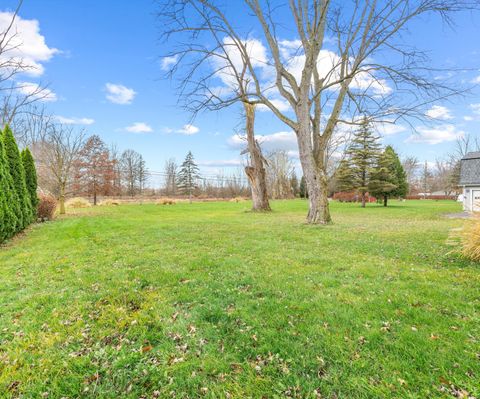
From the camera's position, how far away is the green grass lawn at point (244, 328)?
1794 mm

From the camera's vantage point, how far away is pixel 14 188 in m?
9.12

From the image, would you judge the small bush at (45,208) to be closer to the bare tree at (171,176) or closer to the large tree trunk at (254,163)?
the large tree trunk at (254,163)

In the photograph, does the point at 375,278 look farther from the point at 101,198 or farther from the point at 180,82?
the point at 101,198

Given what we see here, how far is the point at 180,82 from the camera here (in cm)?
916

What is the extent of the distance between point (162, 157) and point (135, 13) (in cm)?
4002

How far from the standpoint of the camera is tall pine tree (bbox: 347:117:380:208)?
22.5 m

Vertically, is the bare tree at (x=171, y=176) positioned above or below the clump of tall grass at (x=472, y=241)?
above

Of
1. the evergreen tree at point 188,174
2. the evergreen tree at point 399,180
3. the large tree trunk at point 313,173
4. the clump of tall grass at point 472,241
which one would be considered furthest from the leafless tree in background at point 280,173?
the clump of tall grass at point 472,241

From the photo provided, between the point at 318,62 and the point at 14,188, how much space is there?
12.2 meters

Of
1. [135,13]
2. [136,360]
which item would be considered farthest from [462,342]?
[135,13]

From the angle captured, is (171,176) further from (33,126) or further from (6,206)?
(6,206)

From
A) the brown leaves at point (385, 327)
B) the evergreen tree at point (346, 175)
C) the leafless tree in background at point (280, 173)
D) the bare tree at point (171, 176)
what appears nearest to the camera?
the brown leaves at point (385, 327)

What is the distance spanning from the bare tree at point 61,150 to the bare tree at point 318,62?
1193cm

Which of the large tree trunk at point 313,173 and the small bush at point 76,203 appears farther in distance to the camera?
the small bush at point 76,203
